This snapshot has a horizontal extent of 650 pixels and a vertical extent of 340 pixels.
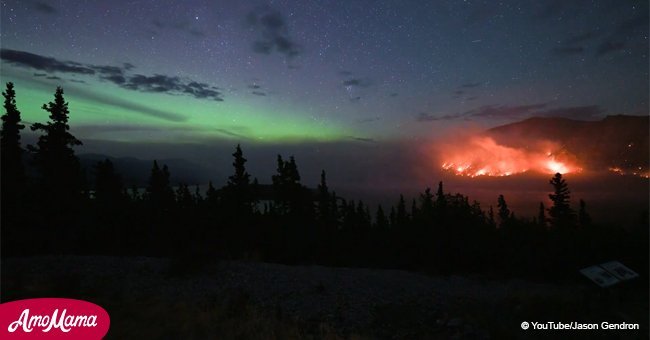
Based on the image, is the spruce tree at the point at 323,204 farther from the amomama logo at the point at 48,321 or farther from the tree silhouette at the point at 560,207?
the amomama logo at the point at 48,321

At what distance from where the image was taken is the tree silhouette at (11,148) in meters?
24.7

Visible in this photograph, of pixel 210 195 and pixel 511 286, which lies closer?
pixel 511 286

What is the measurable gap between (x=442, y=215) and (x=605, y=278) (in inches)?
777

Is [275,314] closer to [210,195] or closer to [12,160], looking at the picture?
[12,160]

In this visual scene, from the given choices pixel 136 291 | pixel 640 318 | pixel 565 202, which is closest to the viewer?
pixel 640 318

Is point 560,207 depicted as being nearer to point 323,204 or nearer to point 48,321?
point 323,204

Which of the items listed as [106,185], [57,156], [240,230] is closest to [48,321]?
[57,156]

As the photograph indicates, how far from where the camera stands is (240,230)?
35906 millimetres

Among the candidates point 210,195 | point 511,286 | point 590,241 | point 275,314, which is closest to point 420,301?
point 275,314

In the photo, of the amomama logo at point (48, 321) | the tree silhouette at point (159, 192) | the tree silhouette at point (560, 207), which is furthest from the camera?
the tree silhouette at point (560, 207)

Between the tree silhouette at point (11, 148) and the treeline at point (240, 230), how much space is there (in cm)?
6

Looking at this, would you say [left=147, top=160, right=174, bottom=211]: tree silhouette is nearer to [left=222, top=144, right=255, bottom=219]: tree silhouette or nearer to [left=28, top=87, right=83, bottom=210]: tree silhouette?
[left=222, top=144, right=255, bottom=219]: tree silhouette

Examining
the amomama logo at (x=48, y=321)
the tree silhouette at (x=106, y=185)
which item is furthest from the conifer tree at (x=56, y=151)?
the amomama logo at (x=48, y=321)

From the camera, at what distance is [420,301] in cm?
1422
